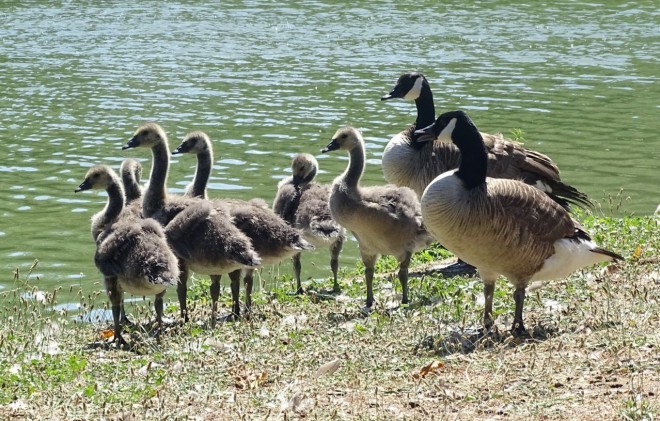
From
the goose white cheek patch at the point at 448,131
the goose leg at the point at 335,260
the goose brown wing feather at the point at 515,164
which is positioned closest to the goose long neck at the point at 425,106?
the goose brown wing feather at the point at 515,164

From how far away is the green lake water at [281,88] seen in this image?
17.7 m

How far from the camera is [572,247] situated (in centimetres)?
935

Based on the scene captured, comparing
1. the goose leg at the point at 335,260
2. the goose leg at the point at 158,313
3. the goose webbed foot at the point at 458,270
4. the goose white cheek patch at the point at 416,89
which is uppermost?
the goose white cheek patch at the point at 416,89

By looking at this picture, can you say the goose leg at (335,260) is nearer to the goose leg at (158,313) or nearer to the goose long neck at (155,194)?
the goose long neck at (155,194)

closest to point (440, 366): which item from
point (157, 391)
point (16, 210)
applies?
point (157, 391)

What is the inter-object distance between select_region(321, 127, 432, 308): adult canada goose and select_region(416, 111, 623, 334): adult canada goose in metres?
1.85

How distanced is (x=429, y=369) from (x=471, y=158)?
236 cm

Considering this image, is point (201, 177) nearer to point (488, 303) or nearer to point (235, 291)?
point (235, 291)

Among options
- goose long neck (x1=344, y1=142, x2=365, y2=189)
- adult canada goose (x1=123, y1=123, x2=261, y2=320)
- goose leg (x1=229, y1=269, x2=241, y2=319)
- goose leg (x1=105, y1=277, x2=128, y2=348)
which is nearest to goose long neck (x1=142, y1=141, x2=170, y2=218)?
adult canada goose (x1=123, y1=123, x2=261, y2=320)

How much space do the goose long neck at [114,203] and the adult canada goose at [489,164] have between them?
11.5 ft

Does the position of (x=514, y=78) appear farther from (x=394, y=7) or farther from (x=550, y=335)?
(x=550, y=335)

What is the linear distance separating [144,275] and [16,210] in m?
7.62

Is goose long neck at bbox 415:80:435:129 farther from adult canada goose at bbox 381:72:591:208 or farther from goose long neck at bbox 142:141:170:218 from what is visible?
goose long neck at bbox 142:141:170:218

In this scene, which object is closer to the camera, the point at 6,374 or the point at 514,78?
the point at 6,374
